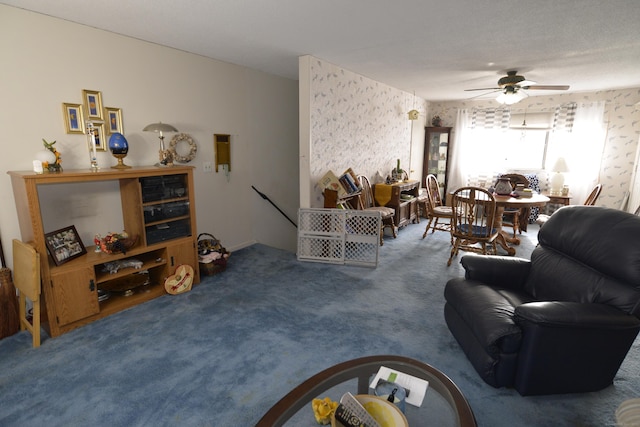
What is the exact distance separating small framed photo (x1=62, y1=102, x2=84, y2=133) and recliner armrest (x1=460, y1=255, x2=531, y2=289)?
3264mm

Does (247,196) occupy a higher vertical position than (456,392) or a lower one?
A: higher

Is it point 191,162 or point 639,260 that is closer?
point 639,260

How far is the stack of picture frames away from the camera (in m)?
2.61

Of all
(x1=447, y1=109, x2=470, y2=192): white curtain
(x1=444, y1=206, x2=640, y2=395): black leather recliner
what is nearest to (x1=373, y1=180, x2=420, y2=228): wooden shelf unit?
(x1=447, y1=109, x2=470, y2=192): white curtain

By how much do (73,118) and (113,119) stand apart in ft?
1.00

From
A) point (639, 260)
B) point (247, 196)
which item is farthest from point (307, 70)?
point (639, 260)

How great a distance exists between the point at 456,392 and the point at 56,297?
2647mm

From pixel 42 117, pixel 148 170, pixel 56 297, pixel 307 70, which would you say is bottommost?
pixel 56 297

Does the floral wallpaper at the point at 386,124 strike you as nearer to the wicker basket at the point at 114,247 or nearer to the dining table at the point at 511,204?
the dining table at the point at 511,204

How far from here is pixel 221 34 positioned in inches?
111

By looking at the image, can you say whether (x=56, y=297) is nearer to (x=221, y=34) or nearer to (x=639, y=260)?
(x=221, y=34)

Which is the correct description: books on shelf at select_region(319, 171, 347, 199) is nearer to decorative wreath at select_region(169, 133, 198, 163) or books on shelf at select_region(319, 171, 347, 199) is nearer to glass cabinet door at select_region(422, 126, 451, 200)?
decorative wreath at select_region(169, 133, 198, 163)

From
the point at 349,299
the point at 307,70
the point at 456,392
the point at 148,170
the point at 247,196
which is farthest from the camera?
the point at 247,196

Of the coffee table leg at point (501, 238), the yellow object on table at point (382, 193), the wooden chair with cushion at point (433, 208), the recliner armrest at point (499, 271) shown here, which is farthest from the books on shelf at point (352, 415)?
the yellow object on table at point (382, 193)
